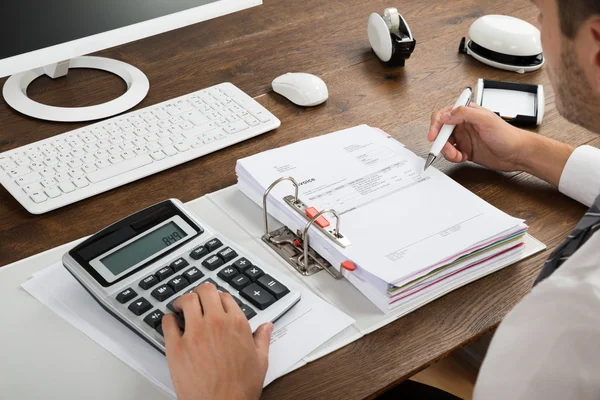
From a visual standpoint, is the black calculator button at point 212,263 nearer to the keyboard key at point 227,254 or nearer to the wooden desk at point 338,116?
the keyboard key at point 227,254

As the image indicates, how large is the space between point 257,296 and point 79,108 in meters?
0.60

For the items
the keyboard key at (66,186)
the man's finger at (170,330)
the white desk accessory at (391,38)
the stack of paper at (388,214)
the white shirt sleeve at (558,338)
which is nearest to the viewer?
the white shirt sleeve at (558,338)

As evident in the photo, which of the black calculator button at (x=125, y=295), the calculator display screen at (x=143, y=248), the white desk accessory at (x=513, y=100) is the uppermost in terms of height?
the calculator display screen at (x=143, y=248)

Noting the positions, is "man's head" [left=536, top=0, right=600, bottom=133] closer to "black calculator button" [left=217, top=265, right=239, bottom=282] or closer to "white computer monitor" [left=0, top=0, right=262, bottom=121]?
"black calculator button" [left=217, top=265, right=239, bottom=282]

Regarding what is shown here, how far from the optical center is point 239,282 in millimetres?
860

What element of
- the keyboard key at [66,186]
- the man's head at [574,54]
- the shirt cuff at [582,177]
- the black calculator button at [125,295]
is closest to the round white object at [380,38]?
the shirt cuff at [582,177]

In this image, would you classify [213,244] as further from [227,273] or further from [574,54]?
[574,54]

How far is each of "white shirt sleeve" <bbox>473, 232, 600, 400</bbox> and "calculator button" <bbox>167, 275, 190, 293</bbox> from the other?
37cm

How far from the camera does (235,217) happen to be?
1.02m

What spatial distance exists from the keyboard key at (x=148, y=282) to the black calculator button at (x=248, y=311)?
Answer: 0.36 ft

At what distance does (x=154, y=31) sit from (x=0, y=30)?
254 millimetres

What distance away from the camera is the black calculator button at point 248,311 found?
0.83 m

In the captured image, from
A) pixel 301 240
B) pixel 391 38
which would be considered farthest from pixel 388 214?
pixel 391 38

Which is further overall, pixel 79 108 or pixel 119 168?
pixel 79 108
